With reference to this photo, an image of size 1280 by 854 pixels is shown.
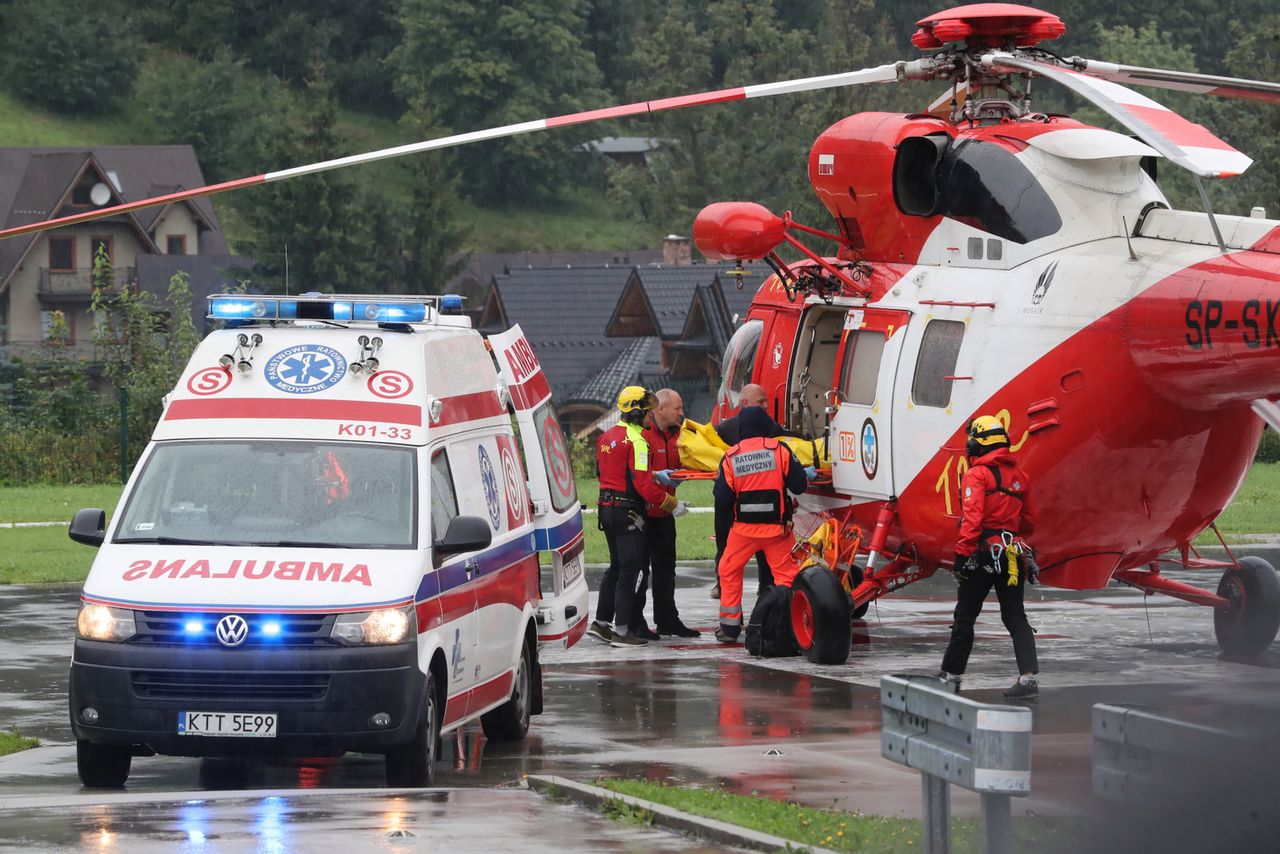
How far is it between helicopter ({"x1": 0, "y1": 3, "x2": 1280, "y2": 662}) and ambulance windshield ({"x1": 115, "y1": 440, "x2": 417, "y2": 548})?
1939 mm

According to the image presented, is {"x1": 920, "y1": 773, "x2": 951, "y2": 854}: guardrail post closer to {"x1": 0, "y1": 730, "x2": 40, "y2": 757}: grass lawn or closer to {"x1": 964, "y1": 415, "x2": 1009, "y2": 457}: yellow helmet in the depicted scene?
{"x1": 964, "y1": 415, "x2": 1009, "y2": 457}: yellow helmet

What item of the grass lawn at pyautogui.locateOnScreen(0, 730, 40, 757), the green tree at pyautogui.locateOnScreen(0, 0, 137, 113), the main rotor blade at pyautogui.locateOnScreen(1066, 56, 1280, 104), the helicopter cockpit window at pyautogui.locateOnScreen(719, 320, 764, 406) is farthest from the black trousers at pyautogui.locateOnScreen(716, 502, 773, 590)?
the green tree at pyautogui.locateOnScreen(0, 0, 137, 113)

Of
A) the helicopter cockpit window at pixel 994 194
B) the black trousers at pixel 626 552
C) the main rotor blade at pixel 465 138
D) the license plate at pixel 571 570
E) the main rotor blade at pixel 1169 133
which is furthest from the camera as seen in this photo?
the black trousers at pixel 626 552

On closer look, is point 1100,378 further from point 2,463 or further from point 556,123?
point 2,463

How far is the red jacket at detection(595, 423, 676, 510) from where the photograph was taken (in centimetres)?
1658

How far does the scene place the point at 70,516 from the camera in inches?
1157

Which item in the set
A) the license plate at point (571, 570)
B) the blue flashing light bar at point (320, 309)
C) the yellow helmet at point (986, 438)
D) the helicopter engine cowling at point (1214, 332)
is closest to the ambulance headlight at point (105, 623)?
the blue flashing light bar at point (320, 309)

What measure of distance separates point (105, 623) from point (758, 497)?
6.30 meters

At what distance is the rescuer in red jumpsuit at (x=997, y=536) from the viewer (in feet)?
44.5

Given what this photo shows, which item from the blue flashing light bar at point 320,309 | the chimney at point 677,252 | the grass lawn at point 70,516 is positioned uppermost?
the chimney at point 677,252

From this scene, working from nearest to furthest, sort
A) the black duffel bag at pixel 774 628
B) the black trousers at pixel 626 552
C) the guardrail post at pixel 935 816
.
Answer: the guardrail post at pixel 935 816
the black duffel bag at pixel 774 628
the black trousers at pixel 626 552

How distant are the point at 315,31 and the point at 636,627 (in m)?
101

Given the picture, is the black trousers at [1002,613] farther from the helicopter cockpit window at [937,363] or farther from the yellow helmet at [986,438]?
the helicopter cockpit window at [937,363]

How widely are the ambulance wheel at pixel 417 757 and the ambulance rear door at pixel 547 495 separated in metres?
2.53
